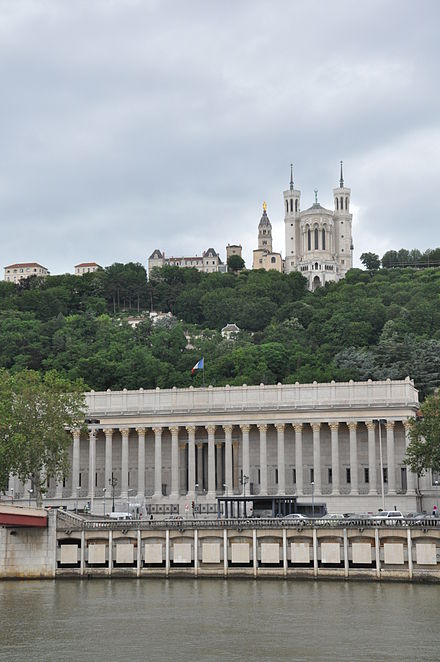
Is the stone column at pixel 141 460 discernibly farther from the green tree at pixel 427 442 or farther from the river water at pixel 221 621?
the river water at pixel 221 621

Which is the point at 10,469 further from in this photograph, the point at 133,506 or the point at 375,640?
the point at 375,640

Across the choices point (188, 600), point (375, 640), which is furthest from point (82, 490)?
point (375, 640)

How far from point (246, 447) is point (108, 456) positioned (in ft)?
64.6

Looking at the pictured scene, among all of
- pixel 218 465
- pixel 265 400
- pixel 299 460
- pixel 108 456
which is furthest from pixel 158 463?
pixel 299 460

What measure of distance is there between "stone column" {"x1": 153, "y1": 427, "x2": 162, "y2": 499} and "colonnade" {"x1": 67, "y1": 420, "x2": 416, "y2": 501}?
0.44 ft

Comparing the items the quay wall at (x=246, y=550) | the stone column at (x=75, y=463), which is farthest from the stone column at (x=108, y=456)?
the quay wall at (x=246, y=550)

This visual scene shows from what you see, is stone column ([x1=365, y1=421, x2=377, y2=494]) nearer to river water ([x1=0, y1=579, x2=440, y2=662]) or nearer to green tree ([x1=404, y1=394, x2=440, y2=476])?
green tree ([x1=404, y1=394, x2=440, y2=476])

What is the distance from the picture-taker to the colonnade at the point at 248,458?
5482 inches

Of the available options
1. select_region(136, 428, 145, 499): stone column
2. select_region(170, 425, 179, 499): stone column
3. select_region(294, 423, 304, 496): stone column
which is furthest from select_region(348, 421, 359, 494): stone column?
select_region(136, 428, 145, 499): stone column

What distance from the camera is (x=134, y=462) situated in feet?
500

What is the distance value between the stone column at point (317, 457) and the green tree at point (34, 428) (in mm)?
32522

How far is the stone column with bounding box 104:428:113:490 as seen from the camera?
150 metres

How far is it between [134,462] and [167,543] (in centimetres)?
5169

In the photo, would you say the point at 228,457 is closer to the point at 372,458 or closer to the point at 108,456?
the point at 108,456
